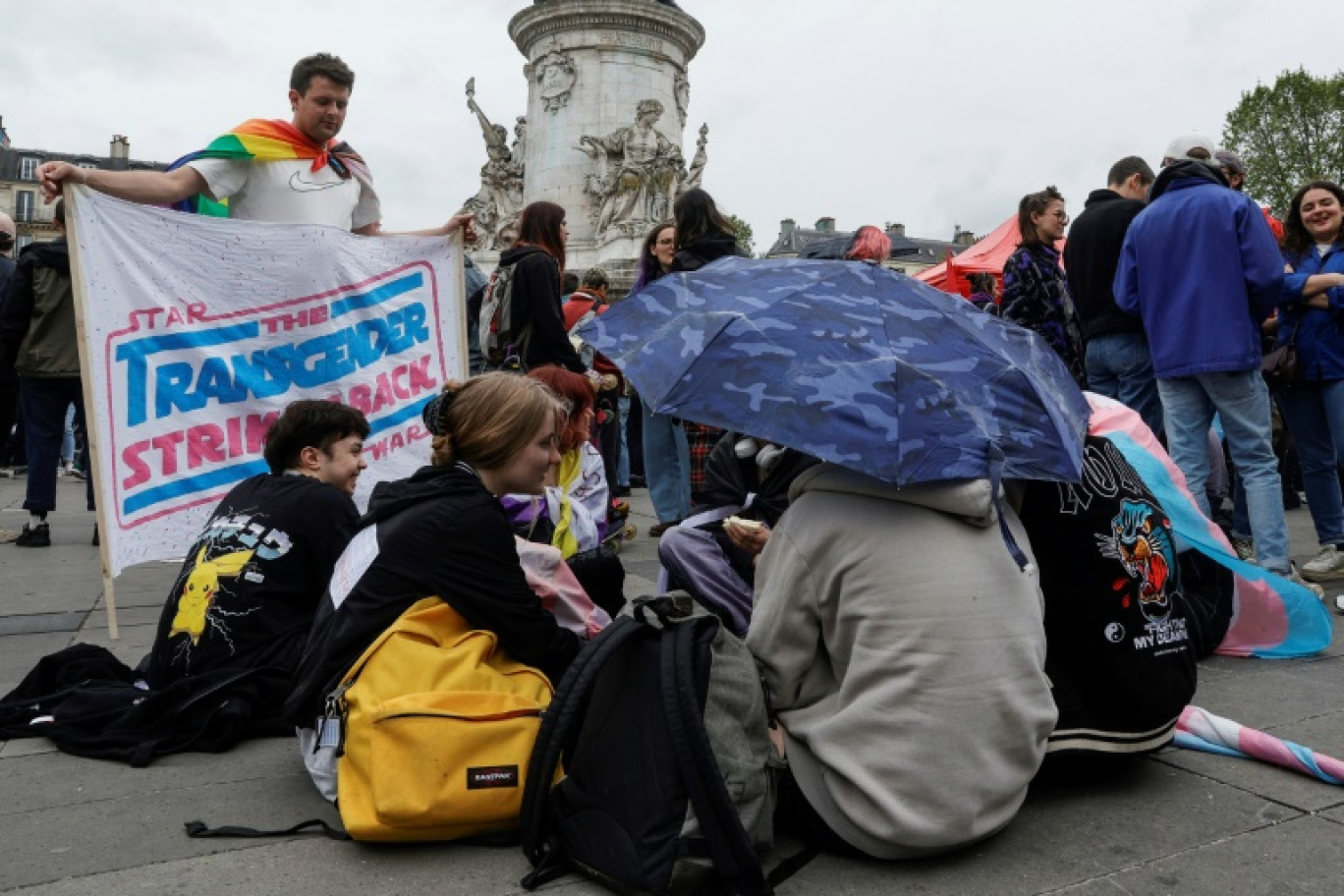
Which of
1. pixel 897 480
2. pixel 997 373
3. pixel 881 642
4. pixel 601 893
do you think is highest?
pixel 997 373

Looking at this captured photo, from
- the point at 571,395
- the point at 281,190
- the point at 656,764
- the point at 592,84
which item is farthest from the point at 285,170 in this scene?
the point at 592,84

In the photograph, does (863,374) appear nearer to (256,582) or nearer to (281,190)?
(256,582)

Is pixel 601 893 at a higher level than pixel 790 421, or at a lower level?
lower

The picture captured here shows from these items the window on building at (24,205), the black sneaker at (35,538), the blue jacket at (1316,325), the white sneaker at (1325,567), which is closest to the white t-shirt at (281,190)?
the black sneaker at (35,538)

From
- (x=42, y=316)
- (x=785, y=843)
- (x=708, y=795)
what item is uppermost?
(x=42, y=316)

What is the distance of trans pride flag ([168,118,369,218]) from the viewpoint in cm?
458

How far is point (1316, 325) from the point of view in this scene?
5172mm

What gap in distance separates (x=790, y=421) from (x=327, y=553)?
1.74 metres

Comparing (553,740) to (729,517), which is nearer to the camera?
(553,740)

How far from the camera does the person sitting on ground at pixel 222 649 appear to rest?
10.2 ft

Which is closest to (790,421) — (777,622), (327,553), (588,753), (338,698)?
(777,622)

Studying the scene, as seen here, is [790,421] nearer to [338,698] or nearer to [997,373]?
[997,373]

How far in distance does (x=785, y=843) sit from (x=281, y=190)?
12.0 feet

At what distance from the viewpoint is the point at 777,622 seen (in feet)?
7.79
